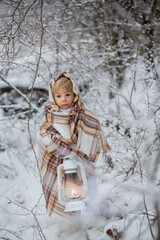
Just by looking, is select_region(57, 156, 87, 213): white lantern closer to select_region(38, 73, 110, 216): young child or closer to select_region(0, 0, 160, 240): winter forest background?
select_region(38, 73, 110, 216): young child

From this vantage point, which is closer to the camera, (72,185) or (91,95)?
(72,185)

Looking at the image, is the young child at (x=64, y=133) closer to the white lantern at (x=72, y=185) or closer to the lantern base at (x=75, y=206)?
the white lantern at (x=72, y=185)

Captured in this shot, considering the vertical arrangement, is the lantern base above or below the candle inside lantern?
below

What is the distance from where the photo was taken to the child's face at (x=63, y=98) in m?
1.81

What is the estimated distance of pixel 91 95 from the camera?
402cm

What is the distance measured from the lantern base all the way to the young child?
1.42ft

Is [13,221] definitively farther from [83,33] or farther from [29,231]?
[83,33]

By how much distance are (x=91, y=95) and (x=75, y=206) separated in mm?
2747

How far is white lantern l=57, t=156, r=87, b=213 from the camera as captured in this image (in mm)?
1541

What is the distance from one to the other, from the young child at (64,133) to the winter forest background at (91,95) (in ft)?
0.51

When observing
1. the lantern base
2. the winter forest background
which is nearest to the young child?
the winter forest background

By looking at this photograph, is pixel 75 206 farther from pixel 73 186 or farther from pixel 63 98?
pixel 63 98

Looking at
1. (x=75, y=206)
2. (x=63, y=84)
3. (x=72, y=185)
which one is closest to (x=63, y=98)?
(x=63, y=84)

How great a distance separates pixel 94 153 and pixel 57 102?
58cm
